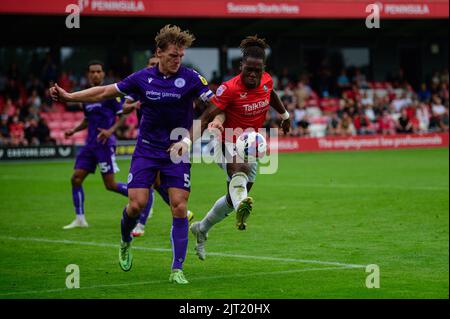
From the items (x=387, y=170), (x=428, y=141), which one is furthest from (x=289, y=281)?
(x=428, y=141)

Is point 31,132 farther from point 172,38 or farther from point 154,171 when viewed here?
point 172,38

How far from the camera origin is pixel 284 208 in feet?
57.8

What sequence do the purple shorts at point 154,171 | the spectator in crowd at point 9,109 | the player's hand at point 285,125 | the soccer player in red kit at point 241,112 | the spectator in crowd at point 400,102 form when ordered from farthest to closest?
1. the spectator in crowd at point 400,102
2. the spectator in crowd at point 9,109
3. the player's hand at point 285,125
4. the soccer player in red kit at point 241,112
5. the purple shorts at point 154,171

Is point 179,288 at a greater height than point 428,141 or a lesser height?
lesser

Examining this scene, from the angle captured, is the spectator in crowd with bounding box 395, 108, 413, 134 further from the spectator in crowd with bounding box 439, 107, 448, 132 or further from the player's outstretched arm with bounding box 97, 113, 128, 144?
the player's outstretched arm with bounding box 97, 113, 128, 144

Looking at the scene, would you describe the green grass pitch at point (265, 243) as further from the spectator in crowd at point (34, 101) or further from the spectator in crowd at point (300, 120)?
the spectator in crowd at point (300, 120)

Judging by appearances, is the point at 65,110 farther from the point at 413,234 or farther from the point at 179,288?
the point at 179,288

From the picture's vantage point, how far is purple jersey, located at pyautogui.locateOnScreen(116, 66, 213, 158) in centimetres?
976

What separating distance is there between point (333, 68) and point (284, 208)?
30.0 meters

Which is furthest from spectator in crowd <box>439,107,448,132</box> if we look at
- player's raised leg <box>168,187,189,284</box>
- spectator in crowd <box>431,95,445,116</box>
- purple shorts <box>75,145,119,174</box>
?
player's raised leg <box>168,187,189,284</box>

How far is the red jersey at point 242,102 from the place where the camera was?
34.4ft

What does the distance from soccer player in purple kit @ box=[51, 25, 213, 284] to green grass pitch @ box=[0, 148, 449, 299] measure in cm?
73

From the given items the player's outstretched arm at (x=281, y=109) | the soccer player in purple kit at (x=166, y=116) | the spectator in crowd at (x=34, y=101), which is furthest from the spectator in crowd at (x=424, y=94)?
the soccer player in purple kit at (x=166, y=116)

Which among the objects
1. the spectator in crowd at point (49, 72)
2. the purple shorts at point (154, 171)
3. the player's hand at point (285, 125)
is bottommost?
the purple shorts at point (154, 171)
